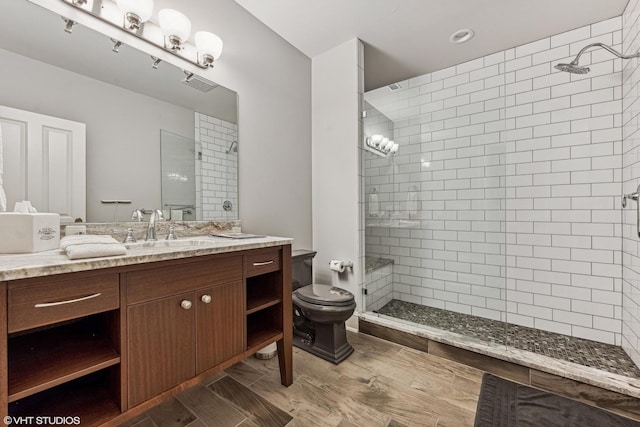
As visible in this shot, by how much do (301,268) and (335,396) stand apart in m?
0.94

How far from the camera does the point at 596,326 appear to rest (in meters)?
2.06

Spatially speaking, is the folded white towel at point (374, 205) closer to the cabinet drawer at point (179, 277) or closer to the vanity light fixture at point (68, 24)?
the cabinet drawer at point (179, 277)

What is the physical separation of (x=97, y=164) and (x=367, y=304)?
7.09 feet

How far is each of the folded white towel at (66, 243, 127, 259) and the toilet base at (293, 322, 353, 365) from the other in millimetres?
1361

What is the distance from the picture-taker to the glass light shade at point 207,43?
5.39 feet

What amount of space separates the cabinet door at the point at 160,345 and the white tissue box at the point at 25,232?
0.44 meters

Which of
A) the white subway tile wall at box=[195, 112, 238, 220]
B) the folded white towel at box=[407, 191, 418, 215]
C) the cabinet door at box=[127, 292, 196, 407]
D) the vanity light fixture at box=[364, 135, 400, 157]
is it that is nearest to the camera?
the cabinet door at box=[127, 292, 196, 407]

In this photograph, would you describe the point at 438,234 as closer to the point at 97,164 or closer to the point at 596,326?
the point at 596,326

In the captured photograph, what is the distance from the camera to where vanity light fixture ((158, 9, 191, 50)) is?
147cm

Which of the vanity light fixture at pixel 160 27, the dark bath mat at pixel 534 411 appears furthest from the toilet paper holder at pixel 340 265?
the vanity light fixture at pixel 160 27

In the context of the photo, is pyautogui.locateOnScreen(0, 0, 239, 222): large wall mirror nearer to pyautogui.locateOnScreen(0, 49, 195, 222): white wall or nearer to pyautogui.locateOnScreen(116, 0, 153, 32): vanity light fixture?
pyautogui.locateOnScreen(0, 49, 195, 222): white wall

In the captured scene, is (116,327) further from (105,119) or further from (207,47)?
(207,47)

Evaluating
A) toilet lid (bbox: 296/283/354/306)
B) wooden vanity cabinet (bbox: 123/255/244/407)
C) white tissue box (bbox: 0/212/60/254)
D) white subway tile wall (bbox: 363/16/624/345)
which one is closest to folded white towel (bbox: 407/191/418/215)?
white subway tile wall (bbox: 363/16/624/345)

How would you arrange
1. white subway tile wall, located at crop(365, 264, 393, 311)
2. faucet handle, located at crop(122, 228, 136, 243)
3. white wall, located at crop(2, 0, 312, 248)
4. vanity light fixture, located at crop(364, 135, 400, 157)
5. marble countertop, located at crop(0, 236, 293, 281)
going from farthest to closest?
vanity light fixture, located at crop(364, 135, 400, 157) → white subway tile wall, located at crop(365, 264, 393, 311) → white wall, located at crop(2, 0, 312, 248) → faucet handle, located at crop(122, 228, 136, 243) → marble countertop, located at crop(0, 236, 293, 281)
